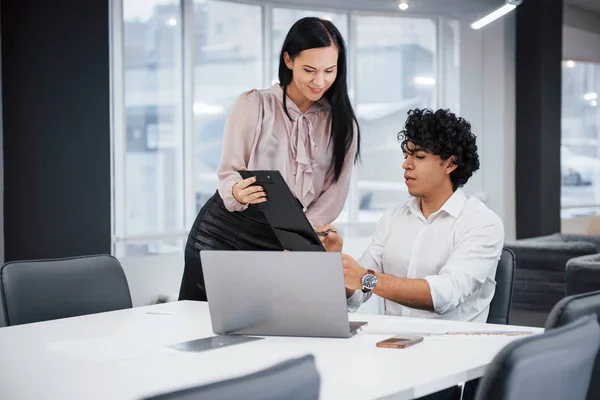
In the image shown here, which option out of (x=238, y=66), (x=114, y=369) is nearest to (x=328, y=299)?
(x=114, y=369)

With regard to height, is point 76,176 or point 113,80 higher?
point 113,80

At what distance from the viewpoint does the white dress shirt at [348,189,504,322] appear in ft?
8.30

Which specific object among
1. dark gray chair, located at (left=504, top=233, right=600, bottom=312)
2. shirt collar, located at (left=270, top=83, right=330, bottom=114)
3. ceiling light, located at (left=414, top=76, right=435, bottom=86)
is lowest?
dark gray chair, located at (left=504, top=233, right=600, bottom=312)

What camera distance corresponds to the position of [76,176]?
4.85m

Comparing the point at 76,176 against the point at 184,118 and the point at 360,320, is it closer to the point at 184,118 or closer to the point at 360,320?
the point at 184,118

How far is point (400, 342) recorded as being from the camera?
1.97 meters

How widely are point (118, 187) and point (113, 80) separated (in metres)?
0.85

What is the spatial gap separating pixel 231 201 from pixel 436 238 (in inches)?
29.0

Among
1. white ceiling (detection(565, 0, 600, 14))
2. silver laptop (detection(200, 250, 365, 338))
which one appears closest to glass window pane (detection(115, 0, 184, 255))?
silver laptop (detection(200, 250, 365, 338))

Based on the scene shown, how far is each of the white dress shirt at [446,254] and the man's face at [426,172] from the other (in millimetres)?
76

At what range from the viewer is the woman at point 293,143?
285 cm

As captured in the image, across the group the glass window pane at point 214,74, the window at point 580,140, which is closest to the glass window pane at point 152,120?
the glass window pane at point 214,74

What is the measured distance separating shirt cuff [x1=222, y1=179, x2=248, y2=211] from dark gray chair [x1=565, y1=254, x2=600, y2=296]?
8.42 ft

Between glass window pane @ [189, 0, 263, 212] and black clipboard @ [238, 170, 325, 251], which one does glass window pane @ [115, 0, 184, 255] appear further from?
black clipboard @ [238, 170, 325, 251]
